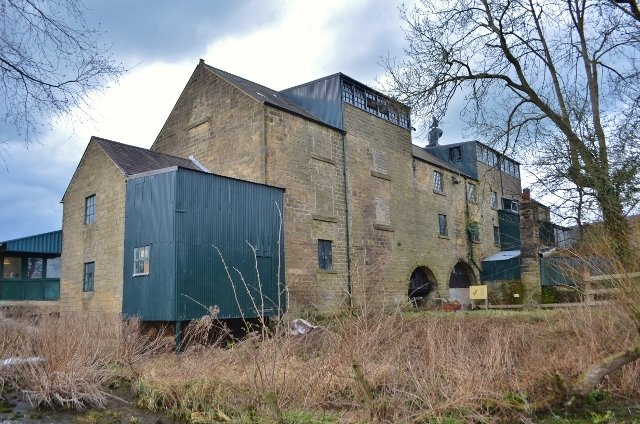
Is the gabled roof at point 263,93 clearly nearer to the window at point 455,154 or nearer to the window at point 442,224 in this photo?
the window at point 442,224

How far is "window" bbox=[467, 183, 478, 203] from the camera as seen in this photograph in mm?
31000

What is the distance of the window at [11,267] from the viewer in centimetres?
2484

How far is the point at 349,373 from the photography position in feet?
25.5

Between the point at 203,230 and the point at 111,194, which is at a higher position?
the point at 111,194

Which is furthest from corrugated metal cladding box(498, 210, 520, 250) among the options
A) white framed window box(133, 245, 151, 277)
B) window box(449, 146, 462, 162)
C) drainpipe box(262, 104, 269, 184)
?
white framed window box(133, 245, 151, 277)

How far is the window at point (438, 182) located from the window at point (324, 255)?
31.0ft

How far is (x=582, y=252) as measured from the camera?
9.41 metres

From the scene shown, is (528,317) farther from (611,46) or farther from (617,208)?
(611,46)

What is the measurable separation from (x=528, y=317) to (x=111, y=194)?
1305 cm

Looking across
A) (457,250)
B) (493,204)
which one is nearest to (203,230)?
(457,250)

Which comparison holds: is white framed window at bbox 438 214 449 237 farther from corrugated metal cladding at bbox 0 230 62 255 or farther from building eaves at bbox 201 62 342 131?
corrugated metal cladding at bbox 0 230 62 255

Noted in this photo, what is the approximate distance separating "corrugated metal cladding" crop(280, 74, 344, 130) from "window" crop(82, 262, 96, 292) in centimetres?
1030

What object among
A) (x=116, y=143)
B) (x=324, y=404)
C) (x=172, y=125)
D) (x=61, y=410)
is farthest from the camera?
(x=172, y=125)

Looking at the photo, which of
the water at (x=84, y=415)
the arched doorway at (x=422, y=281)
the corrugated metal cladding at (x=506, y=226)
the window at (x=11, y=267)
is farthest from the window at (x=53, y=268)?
the corrugated metal cladding at (x=506, y=226)
